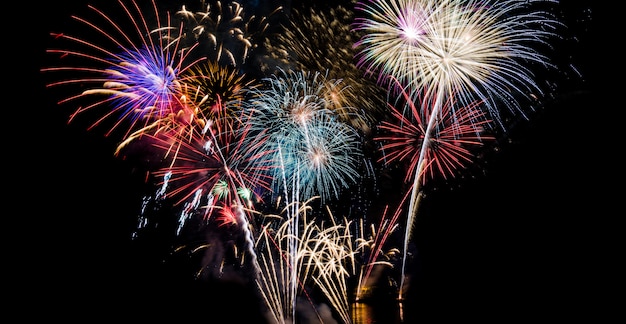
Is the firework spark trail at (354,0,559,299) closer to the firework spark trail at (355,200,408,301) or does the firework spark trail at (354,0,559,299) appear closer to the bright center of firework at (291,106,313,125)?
the bright center of firework at (291,106,313,125)

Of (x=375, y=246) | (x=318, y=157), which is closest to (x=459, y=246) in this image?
(x=375, y=246)

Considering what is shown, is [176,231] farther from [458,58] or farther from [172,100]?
[458,58]

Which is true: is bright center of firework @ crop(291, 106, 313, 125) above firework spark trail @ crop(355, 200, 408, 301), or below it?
above

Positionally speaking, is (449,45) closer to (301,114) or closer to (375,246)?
(301,114)

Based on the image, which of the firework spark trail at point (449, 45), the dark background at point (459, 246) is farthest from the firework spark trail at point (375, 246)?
the firework spark trail at point (449, 45)

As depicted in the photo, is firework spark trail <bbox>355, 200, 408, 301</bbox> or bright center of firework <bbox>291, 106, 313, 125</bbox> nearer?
bright center of firework <bbox>291, 106, 313, 125</bbox>

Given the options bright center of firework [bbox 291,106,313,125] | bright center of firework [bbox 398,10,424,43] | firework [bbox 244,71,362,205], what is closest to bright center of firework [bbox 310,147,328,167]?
firework [bbox 244,71,362,205]

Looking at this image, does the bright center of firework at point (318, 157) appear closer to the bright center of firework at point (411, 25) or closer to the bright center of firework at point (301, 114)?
the bright center of firework at point (301, 114)

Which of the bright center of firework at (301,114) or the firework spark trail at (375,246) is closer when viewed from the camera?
the bright center of firework at (301,114)

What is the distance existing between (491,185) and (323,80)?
533 inches

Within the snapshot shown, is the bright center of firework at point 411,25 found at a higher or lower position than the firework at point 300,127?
higher

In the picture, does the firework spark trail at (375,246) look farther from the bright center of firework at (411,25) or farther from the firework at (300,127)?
the bright center of firework at (411,25)

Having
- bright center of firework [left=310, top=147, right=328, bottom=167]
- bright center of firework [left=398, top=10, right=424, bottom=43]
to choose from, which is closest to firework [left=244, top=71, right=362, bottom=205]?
bright center of firework [left=310, top=147, right=328, bottom=167]

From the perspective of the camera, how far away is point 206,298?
25.0 ft
